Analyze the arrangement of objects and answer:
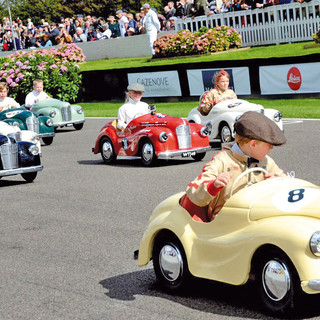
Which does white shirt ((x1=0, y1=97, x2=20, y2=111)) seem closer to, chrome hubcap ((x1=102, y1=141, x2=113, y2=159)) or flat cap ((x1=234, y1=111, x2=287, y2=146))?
chrome hubcap ((x1=102, y1=141, x2=113, y2=159))

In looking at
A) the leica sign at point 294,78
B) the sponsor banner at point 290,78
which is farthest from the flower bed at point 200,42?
the leica sign at point 294,78

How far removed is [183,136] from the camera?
13.6m

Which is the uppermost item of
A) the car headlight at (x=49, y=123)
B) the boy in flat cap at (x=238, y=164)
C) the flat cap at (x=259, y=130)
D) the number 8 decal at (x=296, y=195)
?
the flat cap at (x=259, y=130)

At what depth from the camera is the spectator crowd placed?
35438 mm

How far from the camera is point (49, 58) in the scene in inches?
1136

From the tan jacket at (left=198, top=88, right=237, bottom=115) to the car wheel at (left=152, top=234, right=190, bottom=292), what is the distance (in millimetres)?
10181

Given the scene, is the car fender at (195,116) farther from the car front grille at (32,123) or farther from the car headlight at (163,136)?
the car front grille at (32,123)

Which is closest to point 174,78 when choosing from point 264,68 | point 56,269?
point 264,68

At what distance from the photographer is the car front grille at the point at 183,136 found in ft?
44.5

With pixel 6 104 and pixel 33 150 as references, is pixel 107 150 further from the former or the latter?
pixel 6 104

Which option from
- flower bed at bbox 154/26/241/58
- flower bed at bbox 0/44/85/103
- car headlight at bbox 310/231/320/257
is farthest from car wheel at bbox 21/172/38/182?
flower bed at bbox 154/26/241/58

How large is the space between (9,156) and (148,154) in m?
2.46

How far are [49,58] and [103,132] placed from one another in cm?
1476

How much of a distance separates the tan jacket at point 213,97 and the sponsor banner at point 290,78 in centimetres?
641
